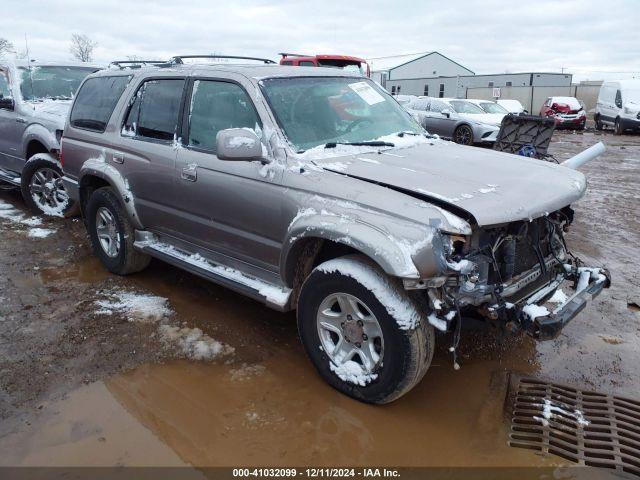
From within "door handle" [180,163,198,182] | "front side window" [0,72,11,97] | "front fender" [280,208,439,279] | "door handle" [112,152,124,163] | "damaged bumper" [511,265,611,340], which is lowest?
"damaged bumper" [511,265,611,340]

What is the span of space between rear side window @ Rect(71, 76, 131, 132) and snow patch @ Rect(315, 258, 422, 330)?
305 cm

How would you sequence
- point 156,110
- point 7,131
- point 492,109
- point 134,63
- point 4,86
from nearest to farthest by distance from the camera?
point 156,110 < point 134,63 < point 7,131 < point 4,86 < point 492,109

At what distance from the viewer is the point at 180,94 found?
4.11 m

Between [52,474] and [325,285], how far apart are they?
1714 mm

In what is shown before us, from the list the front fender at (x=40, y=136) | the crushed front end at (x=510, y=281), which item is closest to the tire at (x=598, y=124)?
the crushed front end at (x=510, y=281)

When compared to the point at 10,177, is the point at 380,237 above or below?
above

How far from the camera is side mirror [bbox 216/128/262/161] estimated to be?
3.18 meters

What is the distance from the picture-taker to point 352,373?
3125 millimetres

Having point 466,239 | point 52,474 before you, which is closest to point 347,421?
point 466,239

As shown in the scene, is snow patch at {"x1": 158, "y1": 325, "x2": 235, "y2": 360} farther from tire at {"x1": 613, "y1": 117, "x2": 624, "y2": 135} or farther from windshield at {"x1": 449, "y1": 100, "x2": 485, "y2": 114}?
tire at {"x1": 613, "y1": 117, "x2": 624, "y2": 135}

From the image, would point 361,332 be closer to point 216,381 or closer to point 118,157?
point 216,381

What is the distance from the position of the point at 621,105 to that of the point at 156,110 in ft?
68.0

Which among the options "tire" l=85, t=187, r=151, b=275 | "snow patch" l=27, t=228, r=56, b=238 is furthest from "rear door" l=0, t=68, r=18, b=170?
"tire" l=85, t=187, r=151, b=275

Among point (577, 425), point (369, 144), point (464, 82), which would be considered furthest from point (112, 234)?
point (464, 82)
